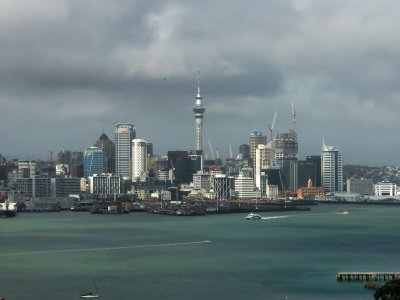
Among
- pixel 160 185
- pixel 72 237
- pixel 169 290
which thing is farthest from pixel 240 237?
pixel 160 185

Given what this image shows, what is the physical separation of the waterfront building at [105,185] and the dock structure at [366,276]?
445ft

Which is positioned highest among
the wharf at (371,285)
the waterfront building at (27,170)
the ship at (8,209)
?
the waterfront building at (27,170)

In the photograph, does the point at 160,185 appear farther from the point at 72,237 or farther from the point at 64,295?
the point at 64,295

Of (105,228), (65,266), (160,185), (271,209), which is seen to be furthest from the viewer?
(160,185)

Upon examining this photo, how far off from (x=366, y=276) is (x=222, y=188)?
13394 centimetres

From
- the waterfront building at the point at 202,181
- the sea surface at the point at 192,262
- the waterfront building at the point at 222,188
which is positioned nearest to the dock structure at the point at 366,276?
the sea surface at the point at 192,262

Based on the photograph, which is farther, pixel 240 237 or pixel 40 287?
pixel 240 237

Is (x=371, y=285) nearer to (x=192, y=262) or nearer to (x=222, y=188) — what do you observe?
(x=192, y=262)

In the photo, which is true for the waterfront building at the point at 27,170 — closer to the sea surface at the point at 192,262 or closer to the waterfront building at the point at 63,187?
the waterfront building at the point at 63,187

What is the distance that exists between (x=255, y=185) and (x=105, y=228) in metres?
108

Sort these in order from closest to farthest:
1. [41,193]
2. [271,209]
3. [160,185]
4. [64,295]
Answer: [64,295], [271,209], [41,193], [160,185]

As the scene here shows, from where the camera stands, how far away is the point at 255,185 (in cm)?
19700

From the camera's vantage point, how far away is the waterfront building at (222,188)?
181 metres

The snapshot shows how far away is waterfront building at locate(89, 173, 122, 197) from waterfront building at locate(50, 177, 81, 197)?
958cm
